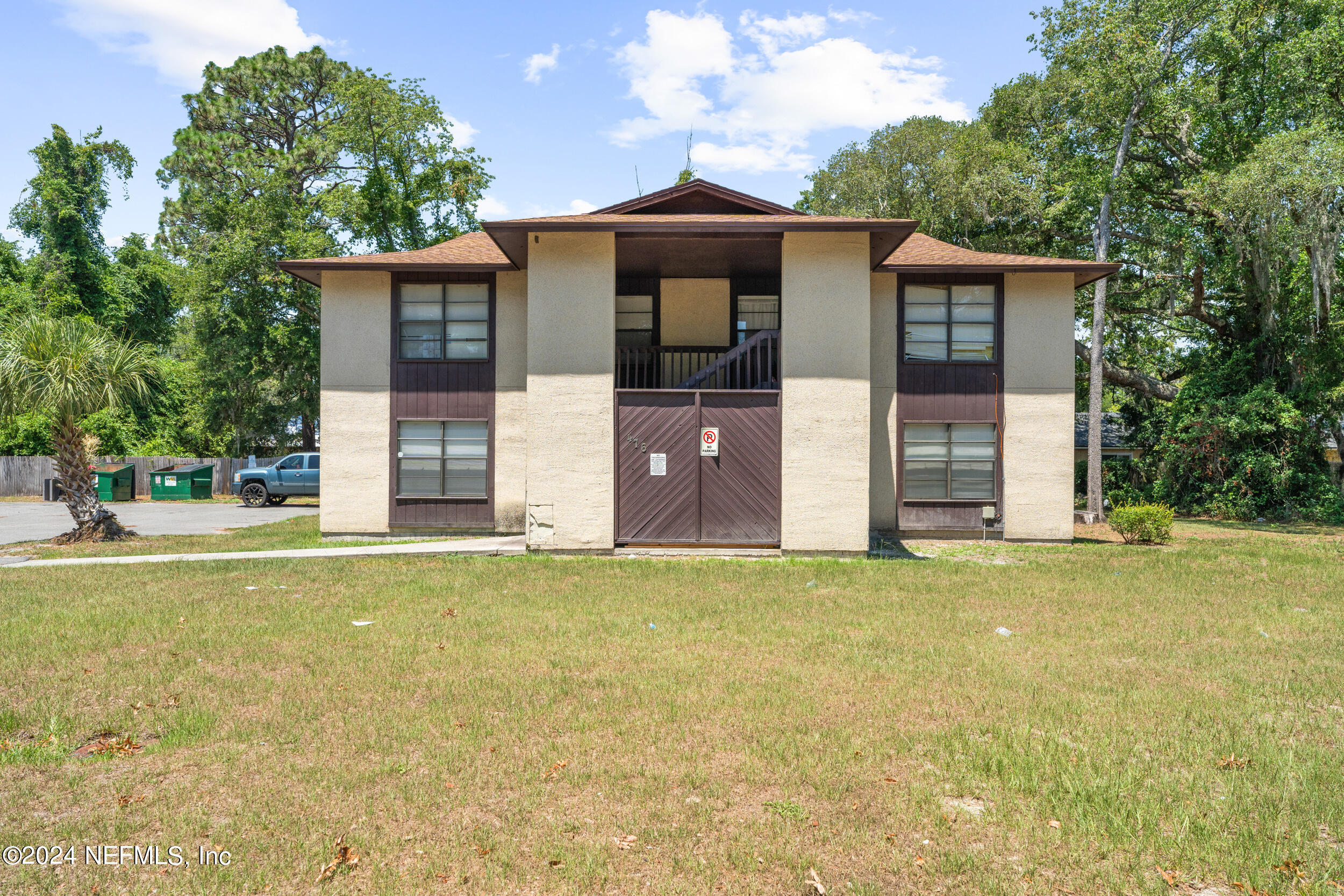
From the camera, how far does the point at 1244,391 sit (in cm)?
2381

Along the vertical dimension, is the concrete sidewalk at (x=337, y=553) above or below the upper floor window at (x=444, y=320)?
below

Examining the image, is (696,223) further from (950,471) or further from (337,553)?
(337,553)

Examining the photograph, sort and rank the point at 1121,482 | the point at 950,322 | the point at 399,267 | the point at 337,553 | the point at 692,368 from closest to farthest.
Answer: the point at 337,553
the point at 399,267
the point at 950,322
the point at 692,368
the point at 1121,482

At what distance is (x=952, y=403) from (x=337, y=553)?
1207 centimetres

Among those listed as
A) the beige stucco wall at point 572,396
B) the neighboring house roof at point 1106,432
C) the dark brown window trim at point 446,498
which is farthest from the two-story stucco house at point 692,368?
the neighboring house roof at point 1106,432

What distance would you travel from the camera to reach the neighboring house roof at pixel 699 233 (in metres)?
13.0

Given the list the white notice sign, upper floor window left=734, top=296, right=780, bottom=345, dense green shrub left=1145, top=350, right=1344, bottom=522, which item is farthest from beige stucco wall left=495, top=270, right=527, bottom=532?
dense green shrub left=1145, top=350, right=1344, bottom=522

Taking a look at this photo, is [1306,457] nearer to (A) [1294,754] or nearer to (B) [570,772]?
(A) [1294,754]

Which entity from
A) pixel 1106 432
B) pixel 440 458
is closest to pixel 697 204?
pixel 440 458

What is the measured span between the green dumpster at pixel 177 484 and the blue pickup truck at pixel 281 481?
449 centimetres

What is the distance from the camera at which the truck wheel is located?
90.5 feet

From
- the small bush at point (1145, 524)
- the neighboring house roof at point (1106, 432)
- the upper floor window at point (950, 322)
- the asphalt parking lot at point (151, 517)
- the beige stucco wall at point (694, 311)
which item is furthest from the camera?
the neighboring house roof at point (1106, 432)

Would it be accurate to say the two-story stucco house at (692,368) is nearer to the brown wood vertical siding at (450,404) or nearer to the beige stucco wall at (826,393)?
the brown wood vertical siding at (450,404)

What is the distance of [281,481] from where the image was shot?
2752 centimetres
